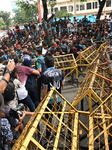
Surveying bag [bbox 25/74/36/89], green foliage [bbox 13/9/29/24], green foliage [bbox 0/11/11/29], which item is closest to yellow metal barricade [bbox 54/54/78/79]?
bag [bbox 25/74/36/89]

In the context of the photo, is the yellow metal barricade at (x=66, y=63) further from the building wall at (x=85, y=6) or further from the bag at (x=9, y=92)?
the building wall at (x=85, y=6)

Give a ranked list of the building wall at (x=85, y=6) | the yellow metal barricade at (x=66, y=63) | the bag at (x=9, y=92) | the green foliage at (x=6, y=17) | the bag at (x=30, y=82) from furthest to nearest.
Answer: the green foliage at (x=6, y=17)
the building wall at (x=85, y=6)
the yellow metal barricade at (x=66, y=63)
the bag at (x=30, y=82)
the bag at (x=9, y=92)

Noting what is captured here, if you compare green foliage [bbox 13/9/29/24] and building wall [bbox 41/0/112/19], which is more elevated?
building wall [bbox 41/0/112/19]

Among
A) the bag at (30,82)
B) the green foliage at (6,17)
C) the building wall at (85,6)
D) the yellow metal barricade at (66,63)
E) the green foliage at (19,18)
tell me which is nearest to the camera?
the bag at (30,82)

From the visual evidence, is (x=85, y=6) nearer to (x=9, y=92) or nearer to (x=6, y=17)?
(x=6, y=17)

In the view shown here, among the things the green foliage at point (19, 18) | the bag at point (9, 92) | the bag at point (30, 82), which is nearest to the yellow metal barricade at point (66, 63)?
the bag at point (30, 82)

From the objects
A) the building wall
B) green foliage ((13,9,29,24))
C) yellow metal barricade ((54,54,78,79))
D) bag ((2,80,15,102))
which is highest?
the building wall

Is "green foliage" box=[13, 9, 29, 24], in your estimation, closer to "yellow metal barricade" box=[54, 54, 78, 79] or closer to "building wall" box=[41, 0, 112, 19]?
"building wall" box=[41, 0, 112, 19]

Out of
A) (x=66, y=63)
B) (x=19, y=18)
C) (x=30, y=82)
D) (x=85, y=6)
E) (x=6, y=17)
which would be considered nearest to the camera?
(x=30, y=82)

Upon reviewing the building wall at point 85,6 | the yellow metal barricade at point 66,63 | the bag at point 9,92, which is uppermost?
the building wall at point 85,6

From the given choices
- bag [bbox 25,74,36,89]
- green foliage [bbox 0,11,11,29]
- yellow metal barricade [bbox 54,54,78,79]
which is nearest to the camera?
bag [bbox 25,74,36,89]

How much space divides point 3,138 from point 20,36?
50.5ft

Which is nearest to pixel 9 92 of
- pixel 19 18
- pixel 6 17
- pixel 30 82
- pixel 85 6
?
pixel 30 82

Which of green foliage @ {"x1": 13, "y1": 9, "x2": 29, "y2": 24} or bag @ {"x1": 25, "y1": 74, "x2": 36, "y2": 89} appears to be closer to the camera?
bag @ {"x1": 25, "y1": 74, "x2": 36, "y2": 89}
